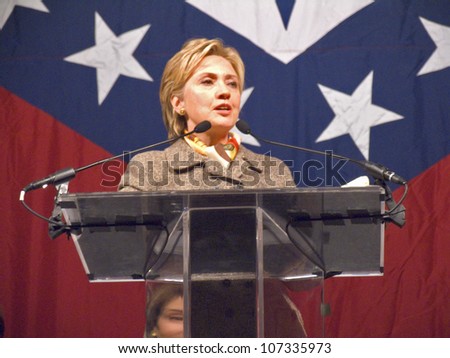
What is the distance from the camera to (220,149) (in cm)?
256

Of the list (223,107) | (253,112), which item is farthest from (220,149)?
(253,112)

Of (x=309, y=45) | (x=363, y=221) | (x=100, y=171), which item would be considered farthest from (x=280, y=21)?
(x=363, y=221)

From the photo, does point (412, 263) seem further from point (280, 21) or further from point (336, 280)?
point (280, 21)

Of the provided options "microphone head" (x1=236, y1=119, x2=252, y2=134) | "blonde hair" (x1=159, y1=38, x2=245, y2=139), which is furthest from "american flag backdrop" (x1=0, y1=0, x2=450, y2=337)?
"microphone head" (x1=236, y1=119, x2=252, y2=134)

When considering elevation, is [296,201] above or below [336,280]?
above

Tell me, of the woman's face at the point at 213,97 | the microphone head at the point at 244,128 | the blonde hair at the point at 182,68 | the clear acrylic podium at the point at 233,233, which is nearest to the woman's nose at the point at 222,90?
the woman's face at the point at 213,97

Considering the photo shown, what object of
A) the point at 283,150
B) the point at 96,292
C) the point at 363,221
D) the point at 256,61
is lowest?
the point at 96,292

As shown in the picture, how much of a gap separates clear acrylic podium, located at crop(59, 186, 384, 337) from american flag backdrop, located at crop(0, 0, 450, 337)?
5.41 ft

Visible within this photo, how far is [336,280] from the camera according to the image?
3416mm

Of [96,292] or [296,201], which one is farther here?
[96,292]

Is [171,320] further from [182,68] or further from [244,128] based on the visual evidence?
[182,68]

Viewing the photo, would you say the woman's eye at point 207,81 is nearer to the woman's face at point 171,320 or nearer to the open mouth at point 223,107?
the open mouth at point 223,107

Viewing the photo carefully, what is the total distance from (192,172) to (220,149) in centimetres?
15

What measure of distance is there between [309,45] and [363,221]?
76.4 inches
